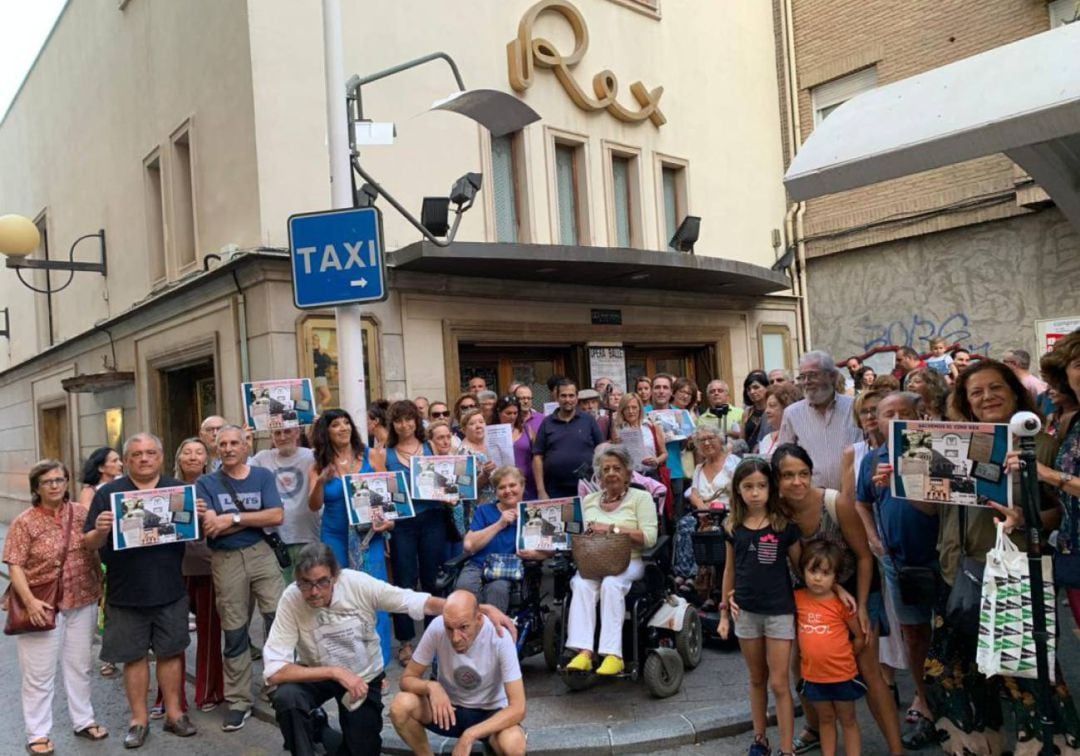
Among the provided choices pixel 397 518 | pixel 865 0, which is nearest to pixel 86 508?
pixel 397 518

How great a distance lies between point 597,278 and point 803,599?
7831 mm

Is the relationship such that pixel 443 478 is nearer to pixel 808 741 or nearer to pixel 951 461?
pixel 808 741

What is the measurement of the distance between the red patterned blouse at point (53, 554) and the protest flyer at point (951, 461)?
15.5 feet

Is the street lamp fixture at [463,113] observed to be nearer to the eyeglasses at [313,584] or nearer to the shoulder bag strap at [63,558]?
the shoulder bag strap at [63,558]

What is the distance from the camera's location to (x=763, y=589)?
423cm

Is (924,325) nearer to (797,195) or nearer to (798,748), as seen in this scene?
(797,195)

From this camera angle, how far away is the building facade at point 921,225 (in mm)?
13031

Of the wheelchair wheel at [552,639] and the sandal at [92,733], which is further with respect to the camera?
the wheelchair wheel at [552,639]

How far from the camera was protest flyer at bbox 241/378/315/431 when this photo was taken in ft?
20.0

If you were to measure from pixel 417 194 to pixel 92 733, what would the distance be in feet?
22.3

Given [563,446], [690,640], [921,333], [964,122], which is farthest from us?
[921,333]

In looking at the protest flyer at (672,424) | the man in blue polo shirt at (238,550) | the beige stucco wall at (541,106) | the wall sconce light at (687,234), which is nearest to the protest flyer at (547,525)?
the man in blue polo shirt at (238,550)

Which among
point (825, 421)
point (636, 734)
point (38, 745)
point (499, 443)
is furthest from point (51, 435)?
point (825, 421)

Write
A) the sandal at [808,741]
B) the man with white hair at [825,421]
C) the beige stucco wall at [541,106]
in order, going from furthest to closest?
the beige stucco wall at [541,106], the man with white hair at [825,421], the sandal at [808,741]
